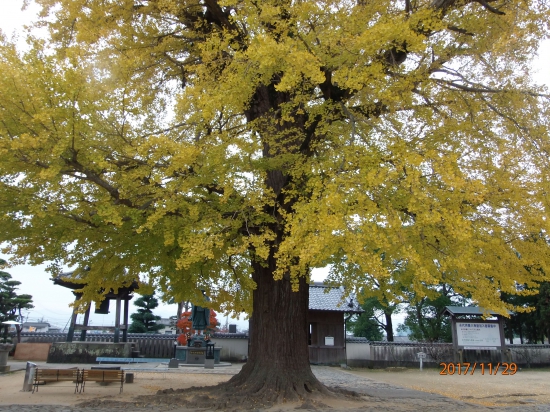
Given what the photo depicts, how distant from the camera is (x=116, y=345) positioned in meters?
17.8

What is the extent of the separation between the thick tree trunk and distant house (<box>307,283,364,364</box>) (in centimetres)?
1169

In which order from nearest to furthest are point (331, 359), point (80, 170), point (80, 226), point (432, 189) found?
point (432, 189)
point (80, 170)
point (80, 226)
point (331, 359)

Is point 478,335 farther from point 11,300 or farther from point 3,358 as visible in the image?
point 11,300

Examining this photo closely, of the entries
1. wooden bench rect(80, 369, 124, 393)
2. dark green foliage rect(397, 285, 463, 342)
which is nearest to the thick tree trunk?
wooden bench rect(80, 369, 124, 393)

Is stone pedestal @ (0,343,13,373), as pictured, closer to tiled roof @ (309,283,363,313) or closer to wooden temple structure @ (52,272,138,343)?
wooden temple structure @ (52,272,138,343)

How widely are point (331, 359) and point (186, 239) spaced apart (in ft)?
50.0

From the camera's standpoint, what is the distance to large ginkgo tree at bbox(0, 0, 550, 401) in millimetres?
6449

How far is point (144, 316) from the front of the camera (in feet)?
104

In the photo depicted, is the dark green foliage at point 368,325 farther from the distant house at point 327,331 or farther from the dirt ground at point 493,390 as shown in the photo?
the dirt ground at point 493,390

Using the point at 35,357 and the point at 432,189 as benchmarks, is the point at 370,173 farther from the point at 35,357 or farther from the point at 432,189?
the point at 35,357

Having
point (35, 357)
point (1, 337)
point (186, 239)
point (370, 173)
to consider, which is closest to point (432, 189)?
point (370, 173)

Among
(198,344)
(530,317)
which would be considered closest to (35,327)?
(198,344)

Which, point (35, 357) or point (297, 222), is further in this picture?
point (35, 357)
